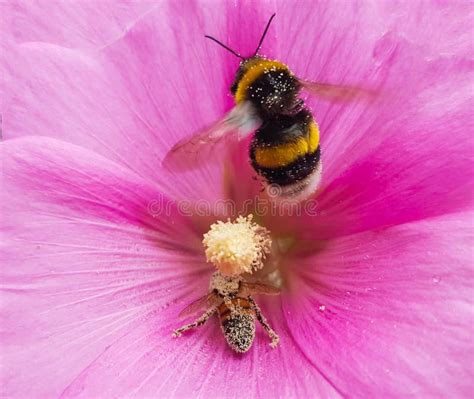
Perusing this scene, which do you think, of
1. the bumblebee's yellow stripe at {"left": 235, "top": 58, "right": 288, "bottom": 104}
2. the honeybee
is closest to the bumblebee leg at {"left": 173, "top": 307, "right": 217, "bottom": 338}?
the honeybee

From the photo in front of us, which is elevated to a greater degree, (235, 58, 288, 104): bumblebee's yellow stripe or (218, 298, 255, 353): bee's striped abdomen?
(235, 58, 288, 104): bumblebee's yellow stripe

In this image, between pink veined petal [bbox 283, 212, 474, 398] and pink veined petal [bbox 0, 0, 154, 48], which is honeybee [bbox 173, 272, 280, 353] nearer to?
pink veined petal [bbox 283, 212, 474, 398]

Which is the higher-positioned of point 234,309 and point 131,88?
point 131,88

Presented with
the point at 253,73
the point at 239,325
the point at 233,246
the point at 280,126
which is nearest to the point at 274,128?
the point at 280,126

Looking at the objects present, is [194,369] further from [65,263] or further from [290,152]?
[290,152]

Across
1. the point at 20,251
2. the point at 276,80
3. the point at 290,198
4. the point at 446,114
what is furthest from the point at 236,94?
the point at 20,251
